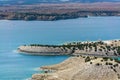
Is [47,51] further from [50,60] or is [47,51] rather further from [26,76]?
[26,76]

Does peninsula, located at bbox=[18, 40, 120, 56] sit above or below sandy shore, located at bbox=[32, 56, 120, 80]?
above

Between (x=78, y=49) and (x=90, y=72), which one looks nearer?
(x=90, y=72)

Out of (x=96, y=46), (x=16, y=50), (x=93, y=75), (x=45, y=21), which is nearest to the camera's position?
(x=93, y=75)

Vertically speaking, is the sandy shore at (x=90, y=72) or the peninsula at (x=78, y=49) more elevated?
the peninsula at (x=78, y=49)

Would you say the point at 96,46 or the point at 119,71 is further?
the point at 96,46

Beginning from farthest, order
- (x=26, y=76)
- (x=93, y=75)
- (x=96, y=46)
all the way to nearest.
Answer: (x=96, y=46) → (x=26, y=76) → (x=93, y=75)

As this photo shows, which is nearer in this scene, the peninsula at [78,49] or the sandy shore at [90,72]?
the sandy shore at [90,72]

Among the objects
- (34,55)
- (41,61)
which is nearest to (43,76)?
(41,61)

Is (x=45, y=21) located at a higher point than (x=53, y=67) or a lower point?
higher

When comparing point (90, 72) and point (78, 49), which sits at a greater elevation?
point (78, 49)

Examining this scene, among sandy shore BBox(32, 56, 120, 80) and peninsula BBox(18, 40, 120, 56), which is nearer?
sandy shore BBox(32, 56, 120, 80)
